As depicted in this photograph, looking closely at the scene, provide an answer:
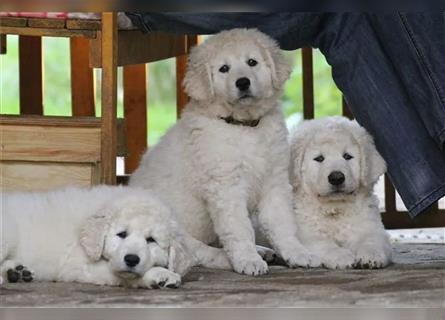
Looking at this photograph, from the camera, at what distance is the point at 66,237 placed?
3.87 m

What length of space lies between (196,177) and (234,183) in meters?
0.17

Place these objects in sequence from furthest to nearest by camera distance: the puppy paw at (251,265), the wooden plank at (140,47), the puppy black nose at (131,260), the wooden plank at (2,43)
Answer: the wooden plank at (2,43), the wooden plank at (140,47), the puppy paw at (251,265), the puppy black nose at (131,260)

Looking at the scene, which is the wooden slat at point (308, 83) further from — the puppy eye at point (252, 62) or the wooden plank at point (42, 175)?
the wooden plank at point (42, 175)

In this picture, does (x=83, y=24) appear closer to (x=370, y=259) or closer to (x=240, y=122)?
(x=240, y=122)

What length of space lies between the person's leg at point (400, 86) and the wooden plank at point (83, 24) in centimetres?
97

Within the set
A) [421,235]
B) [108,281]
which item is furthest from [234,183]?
[421,235]

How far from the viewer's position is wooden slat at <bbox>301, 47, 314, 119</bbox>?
5926mm

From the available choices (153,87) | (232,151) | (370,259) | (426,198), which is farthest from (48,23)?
(153,87)

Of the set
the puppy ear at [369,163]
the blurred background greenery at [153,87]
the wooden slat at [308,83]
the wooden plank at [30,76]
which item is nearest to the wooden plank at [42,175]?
the puppy ear at [369,163]

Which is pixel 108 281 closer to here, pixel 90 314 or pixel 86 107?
pixel 90 314

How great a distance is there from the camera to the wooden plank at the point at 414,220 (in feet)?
19.4

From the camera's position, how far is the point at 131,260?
363 cm

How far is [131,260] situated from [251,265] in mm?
618

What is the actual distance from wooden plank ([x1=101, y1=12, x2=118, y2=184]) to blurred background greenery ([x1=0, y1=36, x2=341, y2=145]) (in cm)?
475
